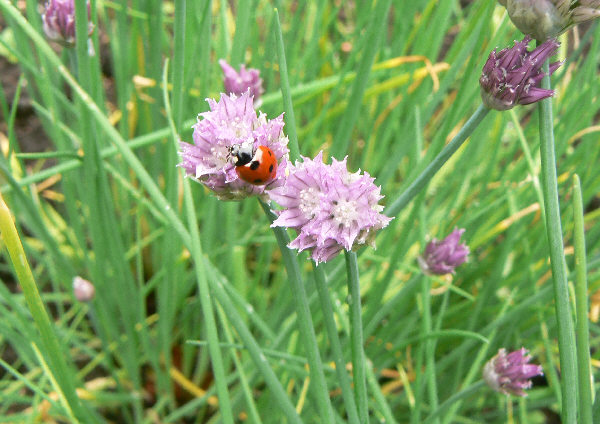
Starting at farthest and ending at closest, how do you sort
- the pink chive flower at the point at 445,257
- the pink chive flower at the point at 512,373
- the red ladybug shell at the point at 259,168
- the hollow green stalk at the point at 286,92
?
the pink chive flower at the point at 445,257 → the pink chive flower at the point at 512,373 → the hollow green stalk at the point at 286,92 → the red ladybug shell at the point at 259,168

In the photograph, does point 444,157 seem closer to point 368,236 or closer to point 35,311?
point 368,236

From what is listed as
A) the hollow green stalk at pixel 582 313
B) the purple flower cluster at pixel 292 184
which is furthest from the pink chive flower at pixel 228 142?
the hollow green stalk at pixel 582 313

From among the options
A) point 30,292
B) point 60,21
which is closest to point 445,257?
point 30,292

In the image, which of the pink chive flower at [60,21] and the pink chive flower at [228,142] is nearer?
the pink chive flower at [228,142]

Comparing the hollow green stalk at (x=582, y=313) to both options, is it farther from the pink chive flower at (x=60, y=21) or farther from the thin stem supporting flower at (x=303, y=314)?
the pink chive flower at (x=60, y=21)

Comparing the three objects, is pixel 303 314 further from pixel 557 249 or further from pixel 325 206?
pixel 557 249

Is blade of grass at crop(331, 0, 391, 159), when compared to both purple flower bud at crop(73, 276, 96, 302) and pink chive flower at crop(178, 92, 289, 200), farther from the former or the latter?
purple flower bud at crop(73, 276, 96, 302)

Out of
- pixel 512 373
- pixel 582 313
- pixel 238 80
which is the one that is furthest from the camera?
pixel 238 80
